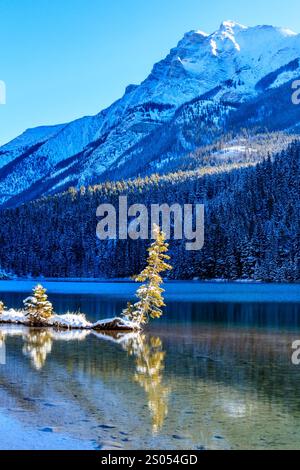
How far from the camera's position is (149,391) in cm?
2220

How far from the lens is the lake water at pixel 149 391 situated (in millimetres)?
16297

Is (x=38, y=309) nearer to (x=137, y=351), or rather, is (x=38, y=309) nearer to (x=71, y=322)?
(x=71, y=322)

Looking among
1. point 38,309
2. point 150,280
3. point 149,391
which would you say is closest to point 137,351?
point 149,391

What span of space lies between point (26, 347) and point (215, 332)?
1508 centimetres

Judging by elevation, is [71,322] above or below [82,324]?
above

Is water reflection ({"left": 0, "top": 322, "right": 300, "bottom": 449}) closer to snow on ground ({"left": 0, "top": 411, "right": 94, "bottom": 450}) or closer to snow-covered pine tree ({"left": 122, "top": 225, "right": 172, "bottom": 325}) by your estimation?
snow on ground ({"left": 0, "top": 411, "right": 94, "bottom": 450})

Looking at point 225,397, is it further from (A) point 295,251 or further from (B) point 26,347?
(A) point 295,251

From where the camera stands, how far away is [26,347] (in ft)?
111

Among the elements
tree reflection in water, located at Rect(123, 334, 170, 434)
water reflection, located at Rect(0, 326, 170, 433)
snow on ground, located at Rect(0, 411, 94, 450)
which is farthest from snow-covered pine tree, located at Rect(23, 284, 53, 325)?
snow on ground, located at Rect(0, 411, 94, 450)

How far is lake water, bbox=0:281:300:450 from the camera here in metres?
16.3

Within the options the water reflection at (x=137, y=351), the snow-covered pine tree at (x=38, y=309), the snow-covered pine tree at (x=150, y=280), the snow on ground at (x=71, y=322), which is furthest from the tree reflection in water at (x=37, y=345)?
the snow-covered pine tree at (x=150, y=280)

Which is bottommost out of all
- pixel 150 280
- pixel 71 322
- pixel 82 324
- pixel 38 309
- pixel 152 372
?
pixel 82 324

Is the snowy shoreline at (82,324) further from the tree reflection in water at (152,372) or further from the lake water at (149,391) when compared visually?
the lake water at (149,391)

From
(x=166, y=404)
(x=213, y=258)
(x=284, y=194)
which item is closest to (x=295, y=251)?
(x=213, y=258)
